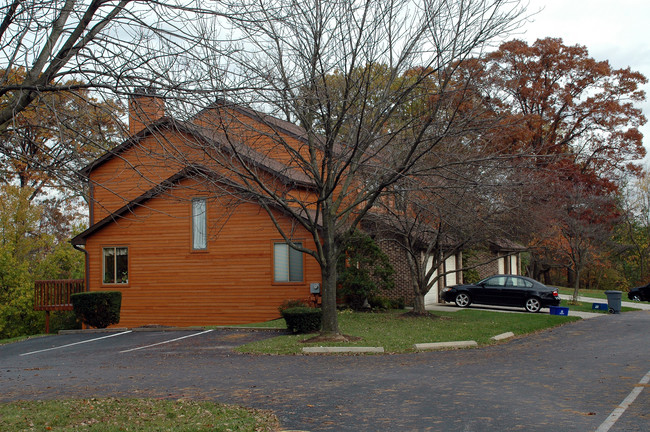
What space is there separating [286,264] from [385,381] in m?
13.6

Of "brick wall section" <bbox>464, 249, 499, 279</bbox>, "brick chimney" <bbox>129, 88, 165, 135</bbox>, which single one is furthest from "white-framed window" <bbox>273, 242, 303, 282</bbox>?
"brick chimney" <bbox>129, 88, 165, 135</bbox>

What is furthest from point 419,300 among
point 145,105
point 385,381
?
point 145,105

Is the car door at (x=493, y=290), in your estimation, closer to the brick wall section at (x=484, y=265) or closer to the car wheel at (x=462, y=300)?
the car wheel at (x=462, y=300)

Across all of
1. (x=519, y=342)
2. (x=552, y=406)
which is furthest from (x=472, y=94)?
(x=552, y=406)

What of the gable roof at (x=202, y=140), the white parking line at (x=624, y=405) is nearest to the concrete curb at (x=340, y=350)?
the gable roof at (x=202, y=140)

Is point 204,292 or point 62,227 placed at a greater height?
point 62,227

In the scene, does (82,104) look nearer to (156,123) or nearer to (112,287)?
→ (156,123)

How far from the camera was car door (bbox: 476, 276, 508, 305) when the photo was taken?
2712 centimetres

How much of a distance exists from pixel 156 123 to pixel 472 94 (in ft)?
31.8

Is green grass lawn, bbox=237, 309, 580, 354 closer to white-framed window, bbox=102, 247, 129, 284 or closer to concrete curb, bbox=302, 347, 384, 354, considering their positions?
concrete curb, bbox=302, 347, 384, 354

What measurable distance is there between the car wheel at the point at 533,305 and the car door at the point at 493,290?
44.9 inches

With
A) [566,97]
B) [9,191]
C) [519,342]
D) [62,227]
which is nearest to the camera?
[519,342]

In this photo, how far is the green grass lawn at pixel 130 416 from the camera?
7.31 m

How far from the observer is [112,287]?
83.9 feet
